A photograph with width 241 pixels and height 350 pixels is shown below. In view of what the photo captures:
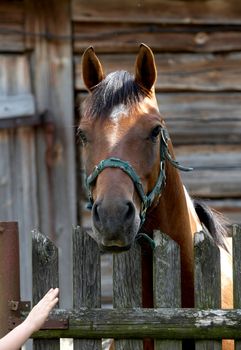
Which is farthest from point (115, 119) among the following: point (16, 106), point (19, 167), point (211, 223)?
point (19, 167)

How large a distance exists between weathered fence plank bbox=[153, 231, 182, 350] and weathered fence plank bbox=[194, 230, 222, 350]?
0.25 ft

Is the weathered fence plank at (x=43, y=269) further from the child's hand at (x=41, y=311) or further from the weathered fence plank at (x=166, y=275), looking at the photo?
the weathered fence plank at (x=166, y=275)

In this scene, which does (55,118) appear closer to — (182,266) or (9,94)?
(9,94)

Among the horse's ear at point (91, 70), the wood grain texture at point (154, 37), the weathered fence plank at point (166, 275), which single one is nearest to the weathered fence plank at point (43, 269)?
the weathered fence plank at point (166, 275)

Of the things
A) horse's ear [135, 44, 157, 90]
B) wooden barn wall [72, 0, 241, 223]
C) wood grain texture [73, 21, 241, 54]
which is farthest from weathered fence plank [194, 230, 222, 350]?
wood grain texture [73, 21, 241, 54]

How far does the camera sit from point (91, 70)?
4.00 m

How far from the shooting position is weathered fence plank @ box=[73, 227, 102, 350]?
3.71 m

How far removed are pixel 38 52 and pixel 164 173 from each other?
354 centimetres

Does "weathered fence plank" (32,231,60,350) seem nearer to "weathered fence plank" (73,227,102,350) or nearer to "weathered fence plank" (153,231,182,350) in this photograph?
"weathered fence plank" (73,227,102,350)

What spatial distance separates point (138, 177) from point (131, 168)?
0.05 meters

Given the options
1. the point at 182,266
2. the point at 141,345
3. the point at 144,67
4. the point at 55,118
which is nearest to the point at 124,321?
the point at 141,345

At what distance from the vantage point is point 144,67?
3930 millimetres

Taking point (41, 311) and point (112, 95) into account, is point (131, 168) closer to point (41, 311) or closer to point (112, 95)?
point (112, 95)

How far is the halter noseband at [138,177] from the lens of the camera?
3590mm
